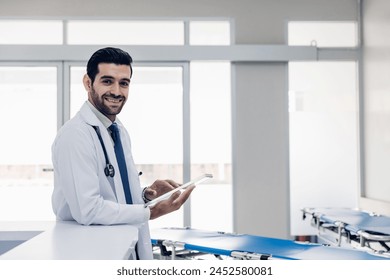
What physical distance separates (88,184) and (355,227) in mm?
2002

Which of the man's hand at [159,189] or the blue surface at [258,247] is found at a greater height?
the man's hand at [159,189]

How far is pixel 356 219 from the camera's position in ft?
9.86

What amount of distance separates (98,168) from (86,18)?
3042mm

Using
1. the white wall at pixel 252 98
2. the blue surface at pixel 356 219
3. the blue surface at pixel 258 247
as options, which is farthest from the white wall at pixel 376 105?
the blue surface at pixel 258 247

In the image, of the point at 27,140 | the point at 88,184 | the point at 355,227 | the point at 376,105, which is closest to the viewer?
the point at 88,184

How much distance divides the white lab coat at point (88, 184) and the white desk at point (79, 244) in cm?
3

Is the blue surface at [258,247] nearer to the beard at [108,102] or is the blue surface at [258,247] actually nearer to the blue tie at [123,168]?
the blue tie at [123,168]

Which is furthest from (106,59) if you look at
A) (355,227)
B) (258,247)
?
(355,227)

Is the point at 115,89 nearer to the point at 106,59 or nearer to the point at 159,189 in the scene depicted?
the point at 106,59

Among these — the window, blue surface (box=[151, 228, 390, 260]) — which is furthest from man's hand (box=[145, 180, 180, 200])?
the window

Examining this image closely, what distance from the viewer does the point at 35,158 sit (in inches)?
157

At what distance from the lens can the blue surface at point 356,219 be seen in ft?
8.77

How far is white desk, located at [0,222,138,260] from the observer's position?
78 centimetres

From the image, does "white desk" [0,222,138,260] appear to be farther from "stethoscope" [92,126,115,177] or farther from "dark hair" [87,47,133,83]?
"dark hair" [87,47,133,83]
